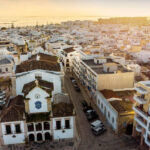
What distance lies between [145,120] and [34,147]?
1694 cm

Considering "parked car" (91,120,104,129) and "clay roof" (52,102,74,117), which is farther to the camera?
"parked car" (91,120,104,129)

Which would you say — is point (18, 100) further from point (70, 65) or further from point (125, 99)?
point (70, 65)

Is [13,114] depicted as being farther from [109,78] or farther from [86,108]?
[109,78]

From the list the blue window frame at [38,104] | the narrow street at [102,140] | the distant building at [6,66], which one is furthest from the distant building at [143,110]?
the distant building at [6,66]

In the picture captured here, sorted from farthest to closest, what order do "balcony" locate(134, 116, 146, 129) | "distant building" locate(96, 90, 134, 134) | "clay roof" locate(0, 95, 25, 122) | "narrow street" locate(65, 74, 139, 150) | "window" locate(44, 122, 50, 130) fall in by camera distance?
"distant building" locate(96, 90, 134, 134), "window" locate(44, 122, 50, 130), "narrow street" locate(65, 74, 139, 150), "clay roof" locate(0, 95, 25, 122), "balcony" locate(134, 116, 146, 129)

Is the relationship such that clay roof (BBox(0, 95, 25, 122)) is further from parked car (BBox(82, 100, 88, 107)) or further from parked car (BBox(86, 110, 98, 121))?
parked car (BBox(82, 100, 88, 107))

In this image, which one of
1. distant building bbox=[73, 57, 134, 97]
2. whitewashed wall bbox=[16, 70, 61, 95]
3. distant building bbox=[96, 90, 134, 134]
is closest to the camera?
distant building bbox=[96, 90, 134, 134]

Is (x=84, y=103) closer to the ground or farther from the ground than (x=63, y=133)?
farther from the ground

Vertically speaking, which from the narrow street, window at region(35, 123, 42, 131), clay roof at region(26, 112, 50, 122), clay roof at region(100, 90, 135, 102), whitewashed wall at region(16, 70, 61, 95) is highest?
whitewashed wall at region(16, 70, 61, 95)

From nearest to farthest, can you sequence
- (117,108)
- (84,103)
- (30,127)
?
(30,127), (117,108), (84,103)

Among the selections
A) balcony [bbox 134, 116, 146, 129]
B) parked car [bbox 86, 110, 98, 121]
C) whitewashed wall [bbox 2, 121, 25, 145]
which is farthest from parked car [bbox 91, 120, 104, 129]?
whitewashed wall [bbox 2, 121, 25, 145]

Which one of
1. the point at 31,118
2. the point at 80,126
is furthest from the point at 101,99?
the point at 31,118

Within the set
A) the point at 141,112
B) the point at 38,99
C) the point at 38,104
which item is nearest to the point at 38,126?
the point at 38,104

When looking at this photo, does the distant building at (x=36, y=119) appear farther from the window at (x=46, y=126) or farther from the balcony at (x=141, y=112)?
the balcony at (x=141, y=112)
